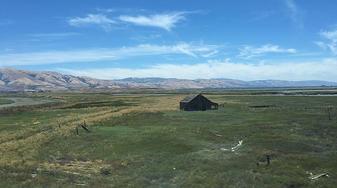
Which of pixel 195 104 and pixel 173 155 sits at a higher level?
pixel 195 104

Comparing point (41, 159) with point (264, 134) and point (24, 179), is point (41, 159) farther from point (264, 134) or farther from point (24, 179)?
point (264, 134)

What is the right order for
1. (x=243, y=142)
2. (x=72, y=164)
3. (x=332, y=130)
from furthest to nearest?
(x=332, y=130) → (x=243, y=142) → (x=72, y=164)

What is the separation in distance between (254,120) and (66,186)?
40.9 metres

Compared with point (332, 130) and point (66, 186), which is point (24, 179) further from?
point (332, 130)

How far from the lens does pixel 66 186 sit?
3094 cm

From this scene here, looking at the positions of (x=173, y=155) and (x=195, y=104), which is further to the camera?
(x=195, y=104)

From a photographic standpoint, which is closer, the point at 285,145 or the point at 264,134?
the point at 285,145

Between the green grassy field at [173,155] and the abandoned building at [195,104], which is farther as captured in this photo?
the abandoned building at [195,104]

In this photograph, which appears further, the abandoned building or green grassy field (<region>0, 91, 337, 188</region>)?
the abandoned building

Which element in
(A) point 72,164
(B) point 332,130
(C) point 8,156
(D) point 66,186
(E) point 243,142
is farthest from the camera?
(B) point 332,130

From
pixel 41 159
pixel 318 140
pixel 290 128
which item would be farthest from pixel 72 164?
pixel 290 128

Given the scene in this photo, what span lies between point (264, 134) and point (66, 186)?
26.5m

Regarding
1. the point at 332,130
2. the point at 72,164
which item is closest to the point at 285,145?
the point at 332,130

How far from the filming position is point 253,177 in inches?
1250
